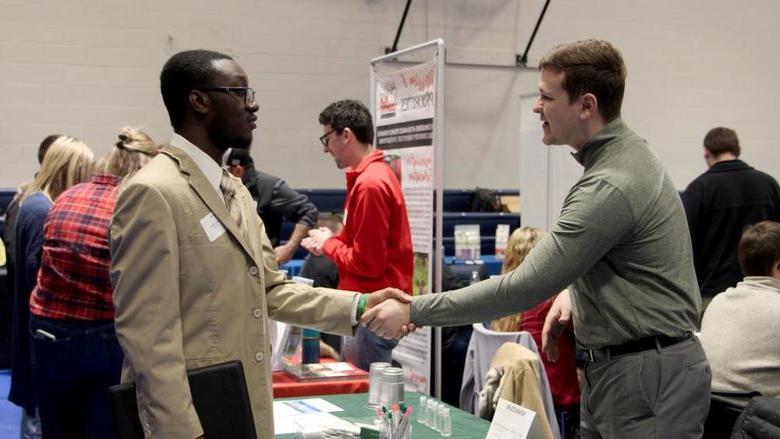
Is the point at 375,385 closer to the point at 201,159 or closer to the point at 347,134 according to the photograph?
the point at 201,159

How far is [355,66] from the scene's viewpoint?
8297 millimetres

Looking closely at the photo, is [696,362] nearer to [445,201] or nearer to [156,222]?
[156,222]

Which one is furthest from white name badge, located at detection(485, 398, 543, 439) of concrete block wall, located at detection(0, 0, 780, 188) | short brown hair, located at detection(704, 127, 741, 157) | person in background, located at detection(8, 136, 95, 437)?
concrete block wall, located at detection(0, 0, 780, 188)

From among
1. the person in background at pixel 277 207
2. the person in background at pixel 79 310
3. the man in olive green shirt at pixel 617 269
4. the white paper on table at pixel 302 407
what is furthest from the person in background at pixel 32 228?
the man in olive green shirt at pixel 617 269

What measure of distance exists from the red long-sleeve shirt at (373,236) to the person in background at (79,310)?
1.10 m

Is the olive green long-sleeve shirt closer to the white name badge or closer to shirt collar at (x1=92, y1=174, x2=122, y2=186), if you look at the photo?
the white name badge

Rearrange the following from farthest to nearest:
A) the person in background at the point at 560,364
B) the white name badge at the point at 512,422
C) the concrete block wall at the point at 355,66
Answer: the concrete block wall at the point at 355,66 → the person in background at the point at 560,364 → the white name badge at the point at 512,422

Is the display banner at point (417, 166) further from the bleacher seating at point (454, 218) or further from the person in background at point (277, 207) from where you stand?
the bleacher seating at point (454, 218)

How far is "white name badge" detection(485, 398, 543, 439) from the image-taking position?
225 cm

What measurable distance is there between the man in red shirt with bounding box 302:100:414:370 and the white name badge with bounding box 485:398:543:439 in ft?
5.57

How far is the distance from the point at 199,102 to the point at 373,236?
211 cm

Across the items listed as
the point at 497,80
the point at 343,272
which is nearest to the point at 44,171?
the point at 343,272

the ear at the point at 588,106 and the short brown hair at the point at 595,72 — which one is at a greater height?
the short brown hair at the point at 595,72

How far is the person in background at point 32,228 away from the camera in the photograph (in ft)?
12.3
